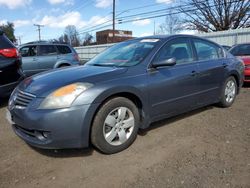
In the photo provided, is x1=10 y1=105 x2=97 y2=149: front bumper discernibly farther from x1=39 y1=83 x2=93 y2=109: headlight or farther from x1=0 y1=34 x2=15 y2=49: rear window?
x1=0 y1=34 x2=15 y2=49: rear window

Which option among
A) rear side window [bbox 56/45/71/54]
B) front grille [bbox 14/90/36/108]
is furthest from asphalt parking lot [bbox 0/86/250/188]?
rear side window [bbox 56/45/71/54]

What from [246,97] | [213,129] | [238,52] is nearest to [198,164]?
[213,129]

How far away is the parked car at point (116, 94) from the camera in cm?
308

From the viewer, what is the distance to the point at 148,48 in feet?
13.4

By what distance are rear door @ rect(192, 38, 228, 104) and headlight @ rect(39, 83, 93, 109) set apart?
2.40 m

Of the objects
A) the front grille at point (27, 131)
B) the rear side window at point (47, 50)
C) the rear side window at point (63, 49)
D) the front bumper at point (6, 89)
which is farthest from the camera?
the rear side window at point (63, 49)

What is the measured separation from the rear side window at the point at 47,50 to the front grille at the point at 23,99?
6.94m

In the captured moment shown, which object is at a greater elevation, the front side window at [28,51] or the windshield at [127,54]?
the front side window at [28,51]

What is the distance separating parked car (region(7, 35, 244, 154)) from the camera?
3.08 meters

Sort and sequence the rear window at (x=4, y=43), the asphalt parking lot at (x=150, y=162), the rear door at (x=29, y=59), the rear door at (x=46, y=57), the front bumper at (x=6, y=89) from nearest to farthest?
1. the asphalt parking lot at (x=150, y=162)
2. the front bumper at (x=6, y=89)
3. the rear window at (x=4, y=43)
4. the rear door at (x=29, y=59)
5. the rear door at (x=46, y=57)

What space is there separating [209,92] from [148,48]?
1.63 meters

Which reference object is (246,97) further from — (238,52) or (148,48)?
(148,48)

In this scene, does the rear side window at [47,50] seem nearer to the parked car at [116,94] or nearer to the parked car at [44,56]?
the parked car at [44,56]

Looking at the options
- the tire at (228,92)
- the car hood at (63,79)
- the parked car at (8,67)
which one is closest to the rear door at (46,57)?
the parked car at (8,67)
